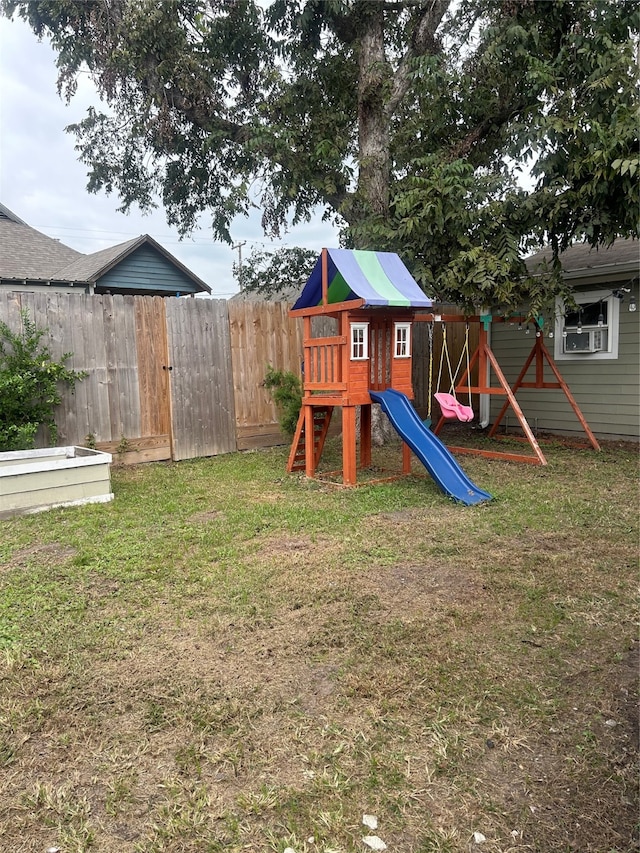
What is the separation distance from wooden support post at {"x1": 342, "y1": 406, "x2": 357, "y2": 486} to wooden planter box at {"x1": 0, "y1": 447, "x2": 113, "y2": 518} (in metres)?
2.07

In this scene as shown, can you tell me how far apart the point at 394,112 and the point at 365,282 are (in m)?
3.72

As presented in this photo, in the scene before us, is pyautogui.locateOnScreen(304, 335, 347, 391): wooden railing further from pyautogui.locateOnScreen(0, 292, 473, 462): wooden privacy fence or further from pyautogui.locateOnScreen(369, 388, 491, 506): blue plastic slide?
pyautogui.locateOnScreen(0, 292, 473, 462): wooden privacy fence

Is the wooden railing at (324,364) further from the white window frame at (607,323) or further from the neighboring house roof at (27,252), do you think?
the neighboring house roof at (27,252)

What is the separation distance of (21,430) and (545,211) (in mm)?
5747

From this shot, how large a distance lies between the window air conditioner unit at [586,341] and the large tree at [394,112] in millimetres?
1715

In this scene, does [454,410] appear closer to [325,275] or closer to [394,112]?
[325,275]

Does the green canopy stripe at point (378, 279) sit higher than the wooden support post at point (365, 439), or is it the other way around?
the green canopy stripe at point (378, 279)

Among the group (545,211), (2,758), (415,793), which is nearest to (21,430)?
(2,758)

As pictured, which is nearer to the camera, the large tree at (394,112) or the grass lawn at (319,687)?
the grass lawn at (319,687)

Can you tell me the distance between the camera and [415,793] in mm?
1648

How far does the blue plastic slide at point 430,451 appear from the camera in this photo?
15.8 ft

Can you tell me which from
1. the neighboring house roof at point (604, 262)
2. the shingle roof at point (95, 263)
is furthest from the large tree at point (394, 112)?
the shingle roof at point (95, 263)

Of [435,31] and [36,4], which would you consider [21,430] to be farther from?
[435,31]

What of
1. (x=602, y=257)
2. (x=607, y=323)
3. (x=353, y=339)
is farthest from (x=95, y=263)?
(x=607, y=323)
